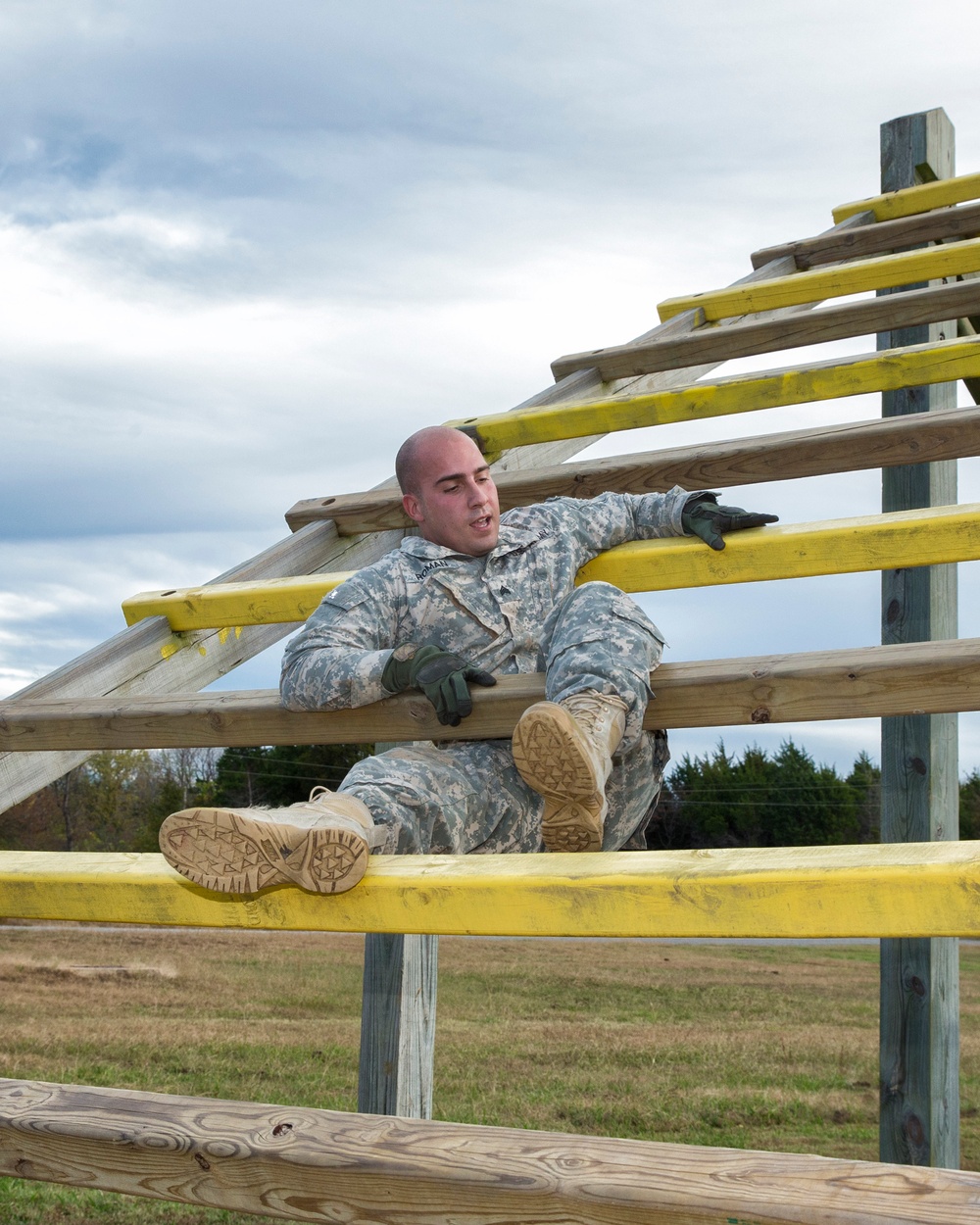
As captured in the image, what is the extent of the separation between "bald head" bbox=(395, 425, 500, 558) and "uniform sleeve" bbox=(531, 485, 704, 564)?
17 centimetres

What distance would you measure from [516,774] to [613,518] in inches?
28.7

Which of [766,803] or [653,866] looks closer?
[653,866]

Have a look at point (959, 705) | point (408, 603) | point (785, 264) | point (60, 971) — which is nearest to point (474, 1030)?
point (60, 971)

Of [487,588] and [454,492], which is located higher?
[454,492]

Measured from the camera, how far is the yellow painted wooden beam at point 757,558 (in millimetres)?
2449

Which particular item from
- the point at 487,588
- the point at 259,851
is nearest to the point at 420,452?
the point at 487,588

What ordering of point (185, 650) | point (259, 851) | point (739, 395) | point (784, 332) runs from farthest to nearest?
point (784, 332) → point (739, 395) → point (185, 650) → point (259, 851)

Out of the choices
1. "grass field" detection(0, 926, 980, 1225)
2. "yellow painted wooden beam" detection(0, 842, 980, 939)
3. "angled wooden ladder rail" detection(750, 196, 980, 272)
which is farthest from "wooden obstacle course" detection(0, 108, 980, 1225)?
"grass field" detection(0, 926, 980, 1225)

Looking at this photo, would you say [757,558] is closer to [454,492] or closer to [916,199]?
[454,492]

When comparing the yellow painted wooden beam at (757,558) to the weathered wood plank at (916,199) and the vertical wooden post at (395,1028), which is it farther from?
the weathered wood plank at (916,199)

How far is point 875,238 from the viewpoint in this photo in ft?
15.2

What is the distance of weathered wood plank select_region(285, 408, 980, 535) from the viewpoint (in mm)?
2818

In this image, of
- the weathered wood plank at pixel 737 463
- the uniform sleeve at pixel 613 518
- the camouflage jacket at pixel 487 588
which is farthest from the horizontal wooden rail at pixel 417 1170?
the weathered wood plank at pixel 737 463

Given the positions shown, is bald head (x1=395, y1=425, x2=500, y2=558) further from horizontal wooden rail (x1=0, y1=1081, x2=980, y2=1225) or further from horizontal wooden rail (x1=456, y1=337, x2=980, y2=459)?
horizontal wooden rail (x1=0, y1=1081, x2=980, y2=1225)
